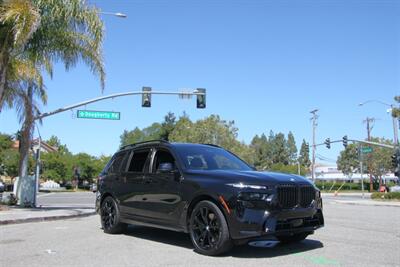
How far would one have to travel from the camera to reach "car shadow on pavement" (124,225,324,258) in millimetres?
7785

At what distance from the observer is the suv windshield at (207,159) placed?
28.9 feet

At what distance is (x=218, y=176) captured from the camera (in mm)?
7910

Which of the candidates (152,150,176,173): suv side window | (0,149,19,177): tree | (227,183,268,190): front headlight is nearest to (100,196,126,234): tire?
(152,150,176,173): suv side window

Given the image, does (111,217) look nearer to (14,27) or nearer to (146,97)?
(14,27)

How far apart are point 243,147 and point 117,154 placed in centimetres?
5746

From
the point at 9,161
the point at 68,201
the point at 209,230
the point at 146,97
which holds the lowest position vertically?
the point at 68,201

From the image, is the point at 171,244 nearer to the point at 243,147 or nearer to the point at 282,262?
the point at 282,262

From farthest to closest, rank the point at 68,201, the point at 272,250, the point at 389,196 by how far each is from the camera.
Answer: the point at 389,196, the point at 68,201, the point at 272,250

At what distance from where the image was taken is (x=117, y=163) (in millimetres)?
10914

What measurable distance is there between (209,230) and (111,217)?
344 centimetres

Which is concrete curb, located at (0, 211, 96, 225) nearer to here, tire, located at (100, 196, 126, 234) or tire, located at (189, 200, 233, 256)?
tire, located at (100, 196, 126, 234)

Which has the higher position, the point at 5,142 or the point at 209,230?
the point at 5,142

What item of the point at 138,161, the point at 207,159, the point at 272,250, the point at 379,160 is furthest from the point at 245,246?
the point at 379,160

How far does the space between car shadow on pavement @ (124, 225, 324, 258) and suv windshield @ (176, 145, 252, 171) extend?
141cm
